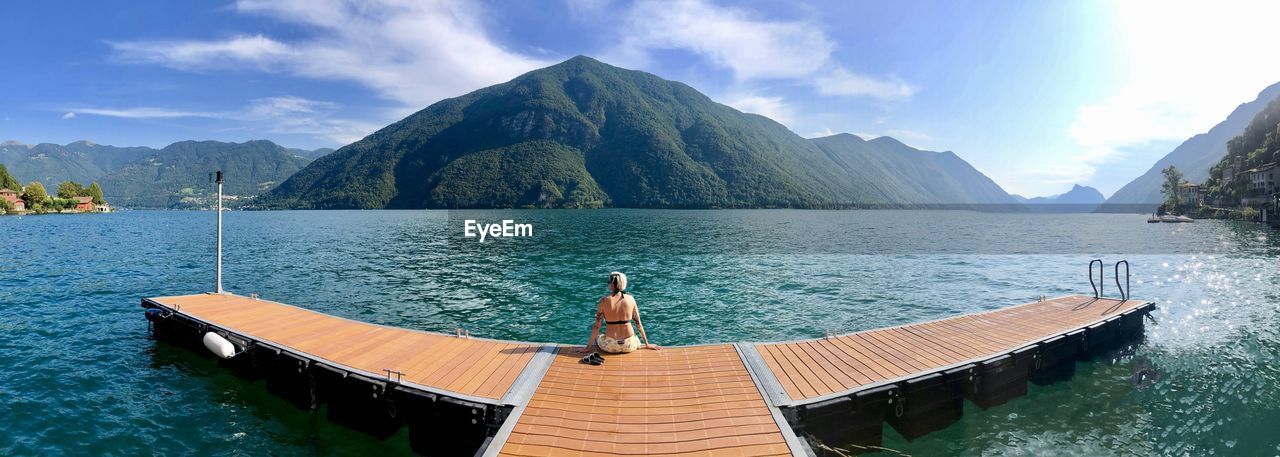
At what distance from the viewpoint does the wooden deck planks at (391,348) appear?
1061cm

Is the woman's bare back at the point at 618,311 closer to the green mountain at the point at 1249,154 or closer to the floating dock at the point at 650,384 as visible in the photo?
the floating dock at the point at 650,384

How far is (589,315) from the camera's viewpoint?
22656 millimetres

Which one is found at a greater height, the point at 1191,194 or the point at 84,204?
the point at 1191,194

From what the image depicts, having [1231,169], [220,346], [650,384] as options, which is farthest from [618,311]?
[1231,169]

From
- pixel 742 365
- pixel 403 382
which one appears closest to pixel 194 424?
pixel 403 382

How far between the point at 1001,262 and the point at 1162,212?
536 feet

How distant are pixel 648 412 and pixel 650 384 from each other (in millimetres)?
1325

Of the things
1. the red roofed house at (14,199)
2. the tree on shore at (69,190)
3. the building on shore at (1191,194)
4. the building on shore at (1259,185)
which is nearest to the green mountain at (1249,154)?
the building on shore at (1259,185)

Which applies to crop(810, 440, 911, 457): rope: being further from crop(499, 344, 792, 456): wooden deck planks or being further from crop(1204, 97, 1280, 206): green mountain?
crop(1204, 97, 1280, 206): green mountain

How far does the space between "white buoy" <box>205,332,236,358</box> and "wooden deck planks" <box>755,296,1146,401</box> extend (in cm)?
1457

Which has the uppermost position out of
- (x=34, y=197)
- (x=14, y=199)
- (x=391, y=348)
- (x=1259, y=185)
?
(x=1259, y=185)

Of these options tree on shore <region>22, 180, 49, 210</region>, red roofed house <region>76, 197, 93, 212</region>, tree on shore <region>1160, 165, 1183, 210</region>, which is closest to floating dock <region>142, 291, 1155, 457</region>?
tree on shore <region>1160, 165, 1183, 210</region>

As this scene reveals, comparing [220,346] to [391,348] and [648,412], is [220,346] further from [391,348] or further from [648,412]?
[648,412]

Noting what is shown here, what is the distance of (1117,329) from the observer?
17688mm
